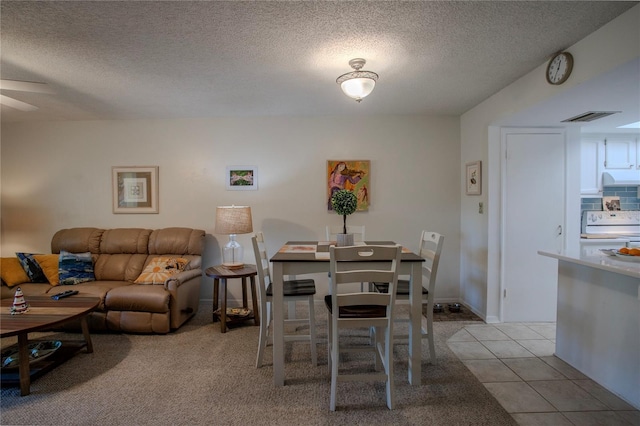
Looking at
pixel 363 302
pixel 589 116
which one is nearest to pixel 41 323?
pixel 363 302

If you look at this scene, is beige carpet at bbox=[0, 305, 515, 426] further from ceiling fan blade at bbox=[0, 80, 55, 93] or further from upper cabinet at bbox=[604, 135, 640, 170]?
upper cabinet at bbox=[604, 135, 640, 170]

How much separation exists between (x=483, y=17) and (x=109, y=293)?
12.3 ft

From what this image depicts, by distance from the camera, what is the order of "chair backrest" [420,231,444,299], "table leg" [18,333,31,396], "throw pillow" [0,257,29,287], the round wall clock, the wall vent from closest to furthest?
"table leg" [18,333,31,396]
the round wall clock
"chair backrest" [420,231,444,299]
the wall vent
"throw pillow" [0,257,29,287]

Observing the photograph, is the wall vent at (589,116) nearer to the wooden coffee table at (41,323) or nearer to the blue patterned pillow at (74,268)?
the wooden coffee table at (41,323)

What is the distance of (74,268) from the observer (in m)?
3.29

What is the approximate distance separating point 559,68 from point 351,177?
220cm

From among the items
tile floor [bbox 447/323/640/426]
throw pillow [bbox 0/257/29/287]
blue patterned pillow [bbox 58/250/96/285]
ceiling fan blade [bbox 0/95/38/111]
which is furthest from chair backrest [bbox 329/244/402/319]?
throw pillow [bbox 0/257/29/287]

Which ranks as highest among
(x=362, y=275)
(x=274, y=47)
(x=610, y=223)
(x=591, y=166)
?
(x=274, y=47)

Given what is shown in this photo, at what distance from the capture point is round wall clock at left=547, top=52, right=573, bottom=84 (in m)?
2.09

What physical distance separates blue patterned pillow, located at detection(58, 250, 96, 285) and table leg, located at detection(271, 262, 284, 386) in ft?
8.33

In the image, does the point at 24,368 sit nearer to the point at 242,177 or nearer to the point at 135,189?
the point at 135,189

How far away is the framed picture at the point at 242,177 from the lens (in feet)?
12.6

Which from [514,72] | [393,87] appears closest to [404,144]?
[393,87]

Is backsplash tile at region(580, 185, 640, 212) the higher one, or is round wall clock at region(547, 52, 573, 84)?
round wall clock at region(547, 52, 573, 84)
